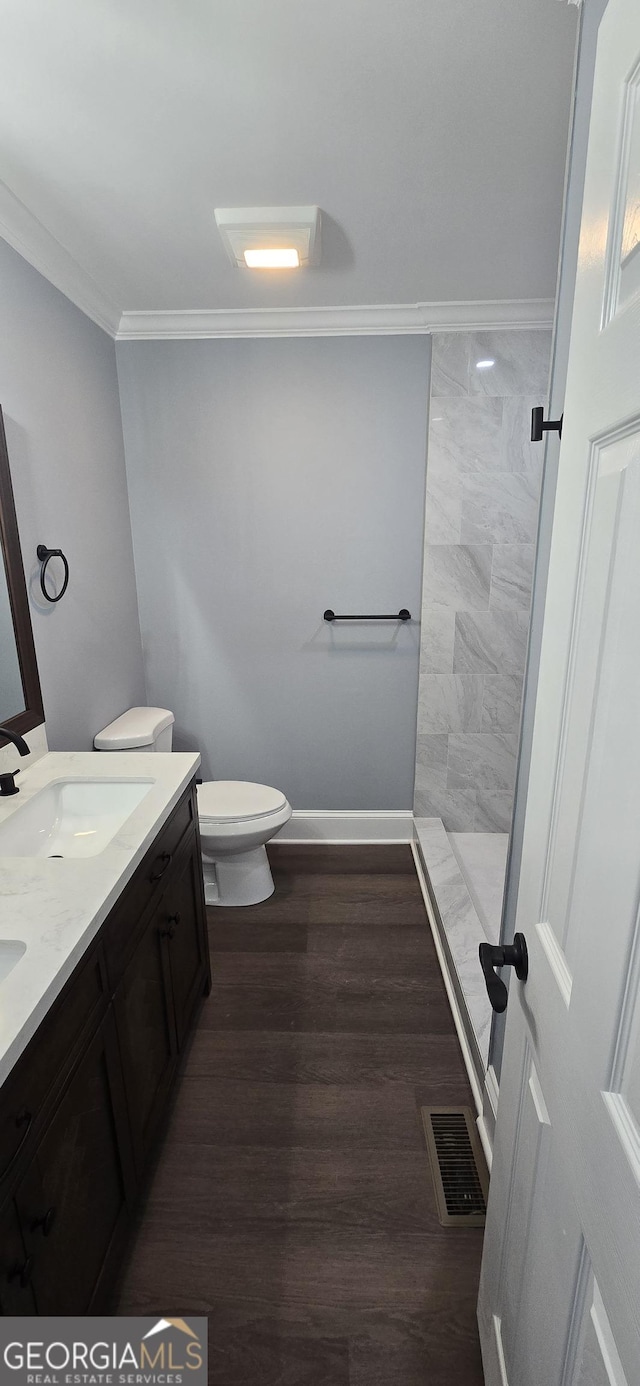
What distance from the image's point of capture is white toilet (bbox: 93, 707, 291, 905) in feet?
7.93

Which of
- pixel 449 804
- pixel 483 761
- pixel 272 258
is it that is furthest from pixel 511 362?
pixel 449 804

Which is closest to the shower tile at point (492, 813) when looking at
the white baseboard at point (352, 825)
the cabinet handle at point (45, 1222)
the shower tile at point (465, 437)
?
the white baseboard at point (352, 825)

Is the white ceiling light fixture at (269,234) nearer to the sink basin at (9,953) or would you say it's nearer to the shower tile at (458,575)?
the shower tile at (458,575)

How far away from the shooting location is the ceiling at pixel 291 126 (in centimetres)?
117

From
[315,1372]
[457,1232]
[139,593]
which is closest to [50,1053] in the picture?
[315,1372]

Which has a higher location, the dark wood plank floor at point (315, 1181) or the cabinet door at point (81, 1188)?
Answer: the cabinet door at point (81, 1188)

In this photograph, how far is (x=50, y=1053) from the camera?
3.22 ft

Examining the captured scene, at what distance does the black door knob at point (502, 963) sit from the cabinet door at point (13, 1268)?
0.71 metres

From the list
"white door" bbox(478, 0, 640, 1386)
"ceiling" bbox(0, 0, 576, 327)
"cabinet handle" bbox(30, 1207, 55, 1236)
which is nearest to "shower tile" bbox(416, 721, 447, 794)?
"ceiling" bbox(0, 0, 576, 327)

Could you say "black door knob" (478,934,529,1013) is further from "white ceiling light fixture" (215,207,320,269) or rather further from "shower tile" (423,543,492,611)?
"shower tile" (423,543,492,611)

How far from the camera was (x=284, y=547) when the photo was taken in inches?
111

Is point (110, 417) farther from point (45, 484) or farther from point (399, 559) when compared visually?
point (399, 559)

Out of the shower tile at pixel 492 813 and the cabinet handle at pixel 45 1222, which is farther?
the shower tile at pixel 492 813

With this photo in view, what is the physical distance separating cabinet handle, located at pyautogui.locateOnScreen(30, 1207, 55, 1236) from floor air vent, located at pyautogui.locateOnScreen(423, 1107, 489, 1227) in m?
0.94
